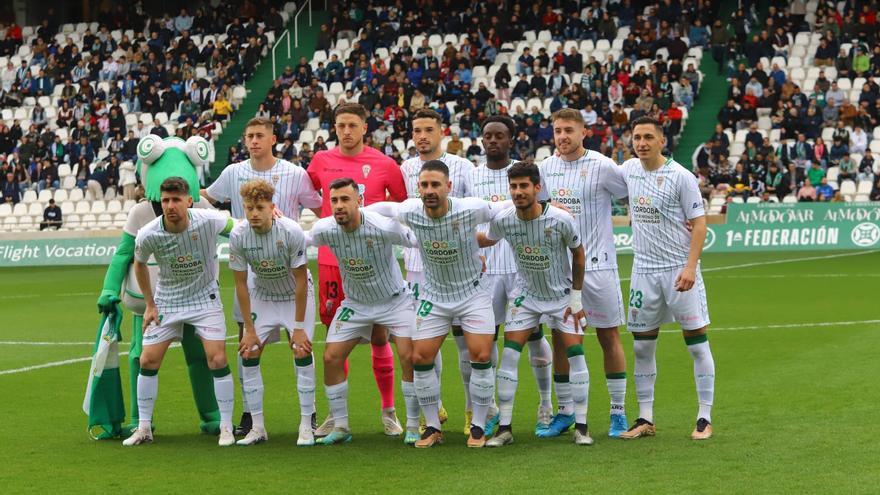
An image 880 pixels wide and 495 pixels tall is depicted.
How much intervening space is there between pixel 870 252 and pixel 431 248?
64.9ft

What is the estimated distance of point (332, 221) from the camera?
8914 mm

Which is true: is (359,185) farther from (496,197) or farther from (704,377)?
(704,377)

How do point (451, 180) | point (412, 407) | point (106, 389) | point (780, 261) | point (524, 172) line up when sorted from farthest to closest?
point (780, 261)
point (451, 180)
point (106, 389)
point (412, 407)
point (524, 172)

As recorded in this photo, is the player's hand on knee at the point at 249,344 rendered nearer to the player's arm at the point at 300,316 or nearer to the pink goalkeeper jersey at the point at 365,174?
the player's arm at the point at 300,316

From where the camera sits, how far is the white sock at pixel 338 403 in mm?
9023

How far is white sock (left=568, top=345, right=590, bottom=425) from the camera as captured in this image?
28.6 ft

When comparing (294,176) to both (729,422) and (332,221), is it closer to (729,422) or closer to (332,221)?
(332,221)

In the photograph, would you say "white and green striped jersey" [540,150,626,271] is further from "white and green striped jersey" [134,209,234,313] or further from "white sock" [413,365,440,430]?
"white and green striped jersey" [134,209,234,313]

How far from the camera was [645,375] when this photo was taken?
9.02 m

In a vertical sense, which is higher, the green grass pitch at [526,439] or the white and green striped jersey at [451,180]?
the white and green striped jersey at [451,180]

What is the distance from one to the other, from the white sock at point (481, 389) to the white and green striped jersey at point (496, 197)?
3.29 ft

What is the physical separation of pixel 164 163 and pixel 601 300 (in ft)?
11.2

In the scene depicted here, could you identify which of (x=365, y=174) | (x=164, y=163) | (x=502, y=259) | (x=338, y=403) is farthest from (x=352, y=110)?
(x=338, y=403)

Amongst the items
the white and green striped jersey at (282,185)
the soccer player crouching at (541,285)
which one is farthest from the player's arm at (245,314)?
the soccer player crouching at (541,285)
